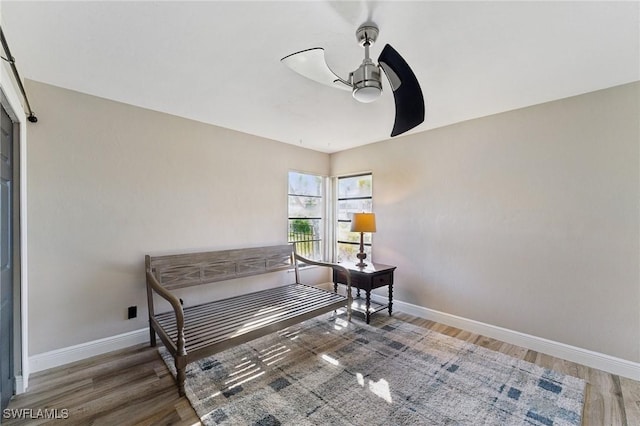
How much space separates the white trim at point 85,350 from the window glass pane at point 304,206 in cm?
230

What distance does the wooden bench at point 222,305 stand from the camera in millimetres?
2035

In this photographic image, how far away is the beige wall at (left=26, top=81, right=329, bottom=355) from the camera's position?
2209 mm

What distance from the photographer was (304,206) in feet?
14.0

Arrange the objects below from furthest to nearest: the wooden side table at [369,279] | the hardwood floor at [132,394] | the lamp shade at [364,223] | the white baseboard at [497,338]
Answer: the lamp shade at [364,223] < the wooden side table at [369,279] < the white baseboard at [497,338] < the hardwood floor at [132,394]

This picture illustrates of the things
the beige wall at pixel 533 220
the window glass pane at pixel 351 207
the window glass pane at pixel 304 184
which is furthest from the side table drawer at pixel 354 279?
the window glass pane at pixel 304 184

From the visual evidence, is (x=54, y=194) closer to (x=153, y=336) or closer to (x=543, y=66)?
(x=153, y=336)

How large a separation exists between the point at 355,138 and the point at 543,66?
6.91 ft

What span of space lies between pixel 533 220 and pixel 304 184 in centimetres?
291

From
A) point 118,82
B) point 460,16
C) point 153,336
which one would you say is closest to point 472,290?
point 460,16

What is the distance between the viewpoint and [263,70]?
1.99 m

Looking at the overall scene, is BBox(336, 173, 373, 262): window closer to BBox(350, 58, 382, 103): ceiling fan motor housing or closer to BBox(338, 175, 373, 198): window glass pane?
BBox(338, 175, 373, 198): window glass pane

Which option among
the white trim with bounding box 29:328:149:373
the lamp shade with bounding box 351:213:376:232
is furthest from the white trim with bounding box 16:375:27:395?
the lamp shade with bounding box 351:213:376:232

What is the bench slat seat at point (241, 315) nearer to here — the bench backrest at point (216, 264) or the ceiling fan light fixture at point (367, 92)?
the bench backrest at point (216, 264)

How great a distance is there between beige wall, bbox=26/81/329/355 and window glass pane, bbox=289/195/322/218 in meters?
0.95
